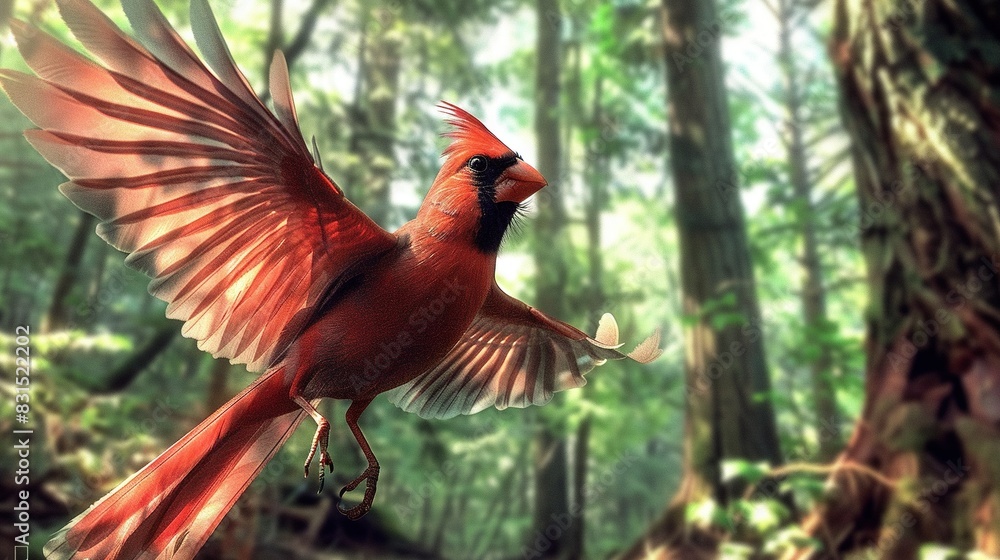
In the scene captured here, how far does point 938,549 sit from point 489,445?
453 centimetres

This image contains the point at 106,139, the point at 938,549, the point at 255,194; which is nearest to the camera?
the point at 106,139

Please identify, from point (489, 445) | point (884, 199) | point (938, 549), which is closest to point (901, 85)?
point (884, 199)

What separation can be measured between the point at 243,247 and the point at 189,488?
0.18 metres

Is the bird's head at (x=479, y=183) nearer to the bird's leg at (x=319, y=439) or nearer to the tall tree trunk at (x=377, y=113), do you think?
the bird's leg at (x=319, y=439)

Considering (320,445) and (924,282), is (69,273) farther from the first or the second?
(924,282)

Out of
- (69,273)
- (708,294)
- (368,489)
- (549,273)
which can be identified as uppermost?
(549,273)

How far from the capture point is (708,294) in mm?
4211

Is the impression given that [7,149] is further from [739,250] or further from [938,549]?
[938,549]

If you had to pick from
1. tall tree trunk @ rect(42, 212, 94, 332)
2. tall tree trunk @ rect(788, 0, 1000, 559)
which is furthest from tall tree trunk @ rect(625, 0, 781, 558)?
tall tree trunk @ rect(42, 212, 94, 332)

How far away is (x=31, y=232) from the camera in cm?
394

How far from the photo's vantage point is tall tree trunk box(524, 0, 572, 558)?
5762mm

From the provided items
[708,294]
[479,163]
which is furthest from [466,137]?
[708,294]

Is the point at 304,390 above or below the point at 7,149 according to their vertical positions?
below

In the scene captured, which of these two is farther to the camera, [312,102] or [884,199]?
[312,102]
